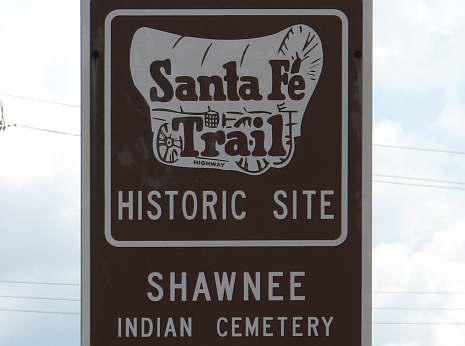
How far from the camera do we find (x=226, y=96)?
12.1 feet

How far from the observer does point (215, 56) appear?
372 centimetres

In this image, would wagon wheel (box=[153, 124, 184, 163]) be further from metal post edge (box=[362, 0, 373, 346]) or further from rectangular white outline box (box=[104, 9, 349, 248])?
metal post edge (box=[362, 0, 373, 346])

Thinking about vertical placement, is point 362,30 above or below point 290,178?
above

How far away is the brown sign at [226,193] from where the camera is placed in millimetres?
3672

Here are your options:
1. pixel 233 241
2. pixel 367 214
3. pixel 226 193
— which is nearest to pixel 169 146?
pixel 226 193

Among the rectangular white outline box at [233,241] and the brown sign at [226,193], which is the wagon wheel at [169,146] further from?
the rectangular white outline box at [233,241]

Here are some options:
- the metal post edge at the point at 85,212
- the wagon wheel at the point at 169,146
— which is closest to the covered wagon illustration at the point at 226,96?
the wagon wheel at the point at 169,146

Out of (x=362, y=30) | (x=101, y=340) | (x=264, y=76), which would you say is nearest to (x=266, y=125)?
(x=264, y=76)

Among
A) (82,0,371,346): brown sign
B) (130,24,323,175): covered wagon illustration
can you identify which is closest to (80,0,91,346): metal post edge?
(82,0,371,346): brown sign

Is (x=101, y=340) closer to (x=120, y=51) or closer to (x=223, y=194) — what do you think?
(x=223, y=194)

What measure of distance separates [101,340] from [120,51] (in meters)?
0.81

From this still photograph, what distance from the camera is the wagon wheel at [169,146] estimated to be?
3676 millimetres

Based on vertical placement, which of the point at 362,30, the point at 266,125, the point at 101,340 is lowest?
the point at 101,340

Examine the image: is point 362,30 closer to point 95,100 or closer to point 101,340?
point 95,100
